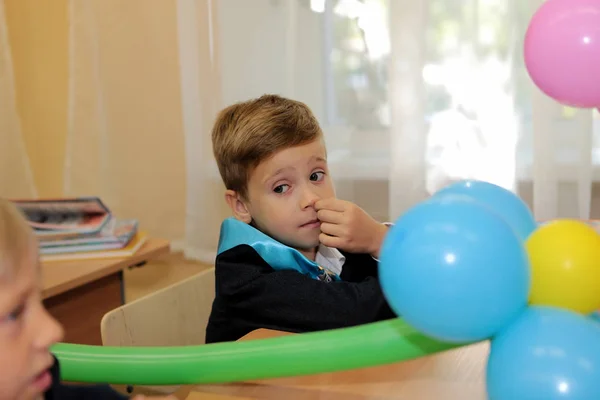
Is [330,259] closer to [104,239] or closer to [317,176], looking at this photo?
[317,176]

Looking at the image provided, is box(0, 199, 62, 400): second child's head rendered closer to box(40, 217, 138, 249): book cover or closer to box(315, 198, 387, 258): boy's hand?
box(315, 198, 387, 258): boy's hand

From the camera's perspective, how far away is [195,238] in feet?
6.68

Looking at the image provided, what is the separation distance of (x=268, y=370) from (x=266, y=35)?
1370mm

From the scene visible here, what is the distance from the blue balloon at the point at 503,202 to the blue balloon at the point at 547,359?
0.48 feet

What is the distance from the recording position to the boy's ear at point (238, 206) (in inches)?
51.9

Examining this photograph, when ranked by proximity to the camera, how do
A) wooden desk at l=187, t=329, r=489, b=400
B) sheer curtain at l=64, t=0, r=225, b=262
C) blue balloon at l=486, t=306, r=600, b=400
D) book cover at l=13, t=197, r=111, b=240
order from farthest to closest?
sheer curtain at l=64, t=0, r=225, b=262
book cover at l=13, t=197, r=111, b=240
wooden desk at l=187, t=329, r=489, b=400
blue balloon at l=486, t=306, r=600, b=400

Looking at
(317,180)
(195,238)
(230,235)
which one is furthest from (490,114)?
(195,238)

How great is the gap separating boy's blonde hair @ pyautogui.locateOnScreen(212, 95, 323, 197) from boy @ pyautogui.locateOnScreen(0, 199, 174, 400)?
2.14 ft

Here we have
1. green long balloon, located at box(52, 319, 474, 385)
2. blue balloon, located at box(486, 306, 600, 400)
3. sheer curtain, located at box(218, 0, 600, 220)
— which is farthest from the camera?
sheer curtain, located at box(218, 0, 600, 220)

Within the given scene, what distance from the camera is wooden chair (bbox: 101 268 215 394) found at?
3.80ft

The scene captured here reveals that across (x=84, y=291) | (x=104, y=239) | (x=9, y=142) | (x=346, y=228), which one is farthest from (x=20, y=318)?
(x=9, y=142)

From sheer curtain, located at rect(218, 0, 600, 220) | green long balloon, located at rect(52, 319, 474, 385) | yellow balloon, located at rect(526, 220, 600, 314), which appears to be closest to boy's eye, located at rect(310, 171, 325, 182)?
sheer curtain, located at rect(218, 0, 600, 220)

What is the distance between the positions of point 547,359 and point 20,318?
1.43 feet

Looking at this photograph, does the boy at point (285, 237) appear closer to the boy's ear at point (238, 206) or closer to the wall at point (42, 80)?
the boy's ear at point (238, 206)
